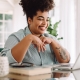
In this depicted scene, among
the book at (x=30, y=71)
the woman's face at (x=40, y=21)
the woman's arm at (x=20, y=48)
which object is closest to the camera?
the book at (x=30, y=71)

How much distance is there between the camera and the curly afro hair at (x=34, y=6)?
1.41m

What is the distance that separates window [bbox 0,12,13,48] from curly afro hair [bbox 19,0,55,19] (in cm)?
432

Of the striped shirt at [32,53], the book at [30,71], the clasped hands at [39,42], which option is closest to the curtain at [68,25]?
the striped shirt at [32,53]

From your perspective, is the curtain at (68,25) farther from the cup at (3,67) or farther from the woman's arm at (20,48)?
the cup at (3,67)

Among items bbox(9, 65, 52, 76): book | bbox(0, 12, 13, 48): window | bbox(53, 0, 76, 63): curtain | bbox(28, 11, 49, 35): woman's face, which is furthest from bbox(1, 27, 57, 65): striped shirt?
bbox(0, 12, 13, 48): window

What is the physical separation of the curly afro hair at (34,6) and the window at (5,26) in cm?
432

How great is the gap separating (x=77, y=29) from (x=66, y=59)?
1748 millimetres

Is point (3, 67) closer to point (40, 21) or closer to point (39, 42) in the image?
point (39, 42)

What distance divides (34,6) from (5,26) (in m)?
4.49

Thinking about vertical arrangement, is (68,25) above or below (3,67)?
above

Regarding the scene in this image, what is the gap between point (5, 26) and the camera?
5.82 metres

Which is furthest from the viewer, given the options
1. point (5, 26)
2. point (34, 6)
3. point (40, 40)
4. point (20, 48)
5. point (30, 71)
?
point (5, 26)

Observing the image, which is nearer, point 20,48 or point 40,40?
point 20,48

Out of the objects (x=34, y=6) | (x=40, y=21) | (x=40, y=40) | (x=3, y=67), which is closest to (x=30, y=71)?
(x=3, y=67)
